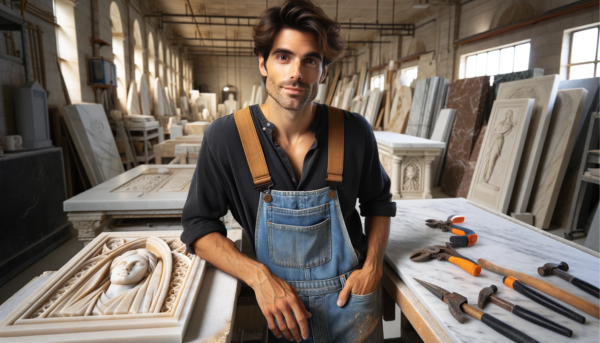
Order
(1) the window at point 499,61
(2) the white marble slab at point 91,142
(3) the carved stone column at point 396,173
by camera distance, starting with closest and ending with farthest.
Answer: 1. (3) the carved stone column at point 396,173
2. (2) the white marble slab at point 91,142
3. (1) the window at point 499,61

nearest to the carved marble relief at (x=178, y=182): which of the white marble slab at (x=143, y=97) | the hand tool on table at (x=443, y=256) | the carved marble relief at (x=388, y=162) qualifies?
the hand tool on table at (x=443, y=256)

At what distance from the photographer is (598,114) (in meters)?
4.14

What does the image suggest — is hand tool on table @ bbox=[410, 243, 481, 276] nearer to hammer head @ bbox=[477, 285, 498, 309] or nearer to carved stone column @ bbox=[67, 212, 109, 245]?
hammer head @ bbox=[477, 285, 498, 309]

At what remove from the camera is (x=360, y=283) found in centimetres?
153

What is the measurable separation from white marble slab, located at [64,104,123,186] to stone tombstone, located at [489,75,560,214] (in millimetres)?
6191

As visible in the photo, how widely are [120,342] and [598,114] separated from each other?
5143 millimetres

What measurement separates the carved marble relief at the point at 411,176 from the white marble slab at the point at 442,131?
5.94ft

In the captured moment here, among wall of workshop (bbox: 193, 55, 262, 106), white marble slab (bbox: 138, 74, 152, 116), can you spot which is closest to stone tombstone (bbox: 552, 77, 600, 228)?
white marble slab (bbox: 138, 74, 152, 116)

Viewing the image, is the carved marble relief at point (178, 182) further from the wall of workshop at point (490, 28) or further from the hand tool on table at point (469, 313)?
the wall of workshop at point (490, 28)

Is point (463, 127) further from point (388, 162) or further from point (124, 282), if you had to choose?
point (124, 282)

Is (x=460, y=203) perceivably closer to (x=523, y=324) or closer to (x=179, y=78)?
(x=523, y=324)

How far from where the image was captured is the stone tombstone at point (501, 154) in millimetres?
4562

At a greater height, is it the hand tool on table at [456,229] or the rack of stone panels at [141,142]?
the hand tool on table at [456,229]

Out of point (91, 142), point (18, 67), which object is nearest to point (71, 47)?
point (18, 67)
